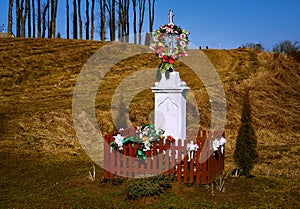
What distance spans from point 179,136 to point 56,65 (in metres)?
23.4

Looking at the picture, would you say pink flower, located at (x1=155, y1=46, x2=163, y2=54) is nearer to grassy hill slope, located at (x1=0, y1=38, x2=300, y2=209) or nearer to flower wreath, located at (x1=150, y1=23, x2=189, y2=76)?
flower wreath, located at (x1=150, y1=23, x2=189, y2=76)

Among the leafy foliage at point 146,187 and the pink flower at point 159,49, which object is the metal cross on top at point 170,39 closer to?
the pink flower at point 159,49

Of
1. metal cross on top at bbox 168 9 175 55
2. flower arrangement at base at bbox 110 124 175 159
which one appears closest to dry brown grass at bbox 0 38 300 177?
flower arrangement at base at bbox 110 124 175 159

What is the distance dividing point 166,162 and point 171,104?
1762 millimetres

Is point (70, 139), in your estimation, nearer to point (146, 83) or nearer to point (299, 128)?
point (146, 83)

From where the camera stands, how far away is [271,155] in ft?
48.9

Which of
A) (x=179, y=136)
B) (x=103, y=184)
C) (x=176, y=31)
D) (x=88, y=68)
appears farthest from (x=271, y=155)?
(x=88, y=68)

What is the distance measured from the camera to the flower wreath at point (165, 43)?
9.97 metres

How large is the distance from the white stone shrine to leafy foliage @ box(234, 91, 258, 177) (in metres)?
1.65

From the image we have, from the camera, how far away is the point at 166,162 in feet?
29.5

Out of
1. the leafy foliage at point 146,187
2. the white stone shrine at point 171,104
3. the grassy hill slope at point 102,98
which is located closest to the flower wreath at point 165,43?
the white stone shrine at point 171,104

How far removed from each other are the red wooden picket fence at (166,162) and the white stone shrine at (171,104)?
2.44 feet

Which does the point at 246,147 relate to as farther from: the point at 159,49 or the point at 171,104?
the point at 159,49

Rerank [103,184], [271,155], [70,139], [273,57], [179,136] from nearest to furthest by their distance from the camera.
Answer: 1. [103,184]
2. [179,136]
3. [271,155]
4. [70,139]
5. [273,57]
